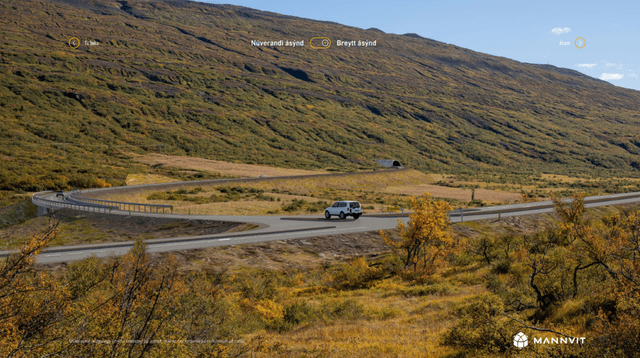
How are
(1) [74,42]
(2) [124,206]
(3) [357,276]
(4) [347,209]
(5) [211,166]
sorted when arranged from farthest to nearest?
(1) [74,42] < (5) [211,166] < (2) [124,206] < (4) [347,209] < (3) [357,276]

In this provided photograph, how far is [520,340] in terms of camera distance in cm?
865

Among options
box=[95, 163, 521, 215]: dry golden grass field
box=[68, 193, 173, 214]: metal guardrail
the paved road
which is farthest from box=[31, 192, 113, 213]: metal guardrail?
box=[95, 163, 521, 215]: dry golden grass field

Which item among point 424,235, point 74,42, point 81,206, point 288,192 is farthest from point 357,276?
point 74,42

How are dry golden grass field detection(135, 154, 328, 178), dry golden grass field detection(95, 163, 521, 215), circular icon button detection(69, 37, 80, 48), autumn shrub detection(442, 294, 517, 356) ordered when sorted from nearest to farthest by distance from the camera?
1. autumn shrub detection(442, 294, 517, 356)
2. dry golden grass field detection(95, 163, 521, 215)
3. dry golden grass field detection(135, 154, 328, 178)
4. circular icon button detection(69, 37, 80, 48)

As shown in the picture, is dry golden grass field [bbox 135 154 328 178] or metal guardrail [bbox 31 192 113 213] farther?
dry golden grass field [bbox 135 154 328 178]

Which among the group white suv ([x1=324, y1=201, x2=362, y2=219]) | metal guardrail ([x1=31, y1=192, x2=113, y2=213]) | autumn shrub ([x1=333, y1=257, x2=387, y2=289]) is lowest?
metal guardrail ([x1=31, y1=192, x2=113, y2=213])

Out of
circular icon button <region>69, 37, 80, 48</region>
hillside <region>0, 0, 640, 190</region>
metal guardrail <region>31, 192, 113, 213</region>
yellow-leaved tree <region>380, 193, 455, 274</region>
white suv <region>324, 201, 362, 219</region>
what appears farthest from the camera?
circular icon button <region>69, 37, 80, 48</region>

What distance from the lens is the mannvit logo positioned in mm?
8486

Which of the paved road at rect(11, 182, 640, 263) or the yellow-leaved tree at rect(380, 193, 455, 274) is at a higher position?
the yellow-leaved tree at rect(380, 193, 455, 274)

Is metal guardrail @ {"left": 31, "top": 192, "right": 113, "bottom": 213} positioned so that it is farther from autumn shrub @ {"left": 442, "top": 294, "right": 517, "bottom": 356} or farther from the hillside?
autumn shrub @ {"left": 442, "top": 294, "right": 517, "bottom": 356}

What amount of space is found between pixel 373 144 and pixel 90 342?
140 metres

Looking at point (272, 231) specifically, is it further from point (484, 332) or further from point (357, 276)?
point (484, 332)

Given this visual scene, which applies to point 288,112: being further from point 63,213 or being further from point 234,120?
point 63,213

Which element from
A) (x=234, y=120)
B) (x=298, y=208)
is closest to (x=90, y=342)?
(x=298, y=208)
